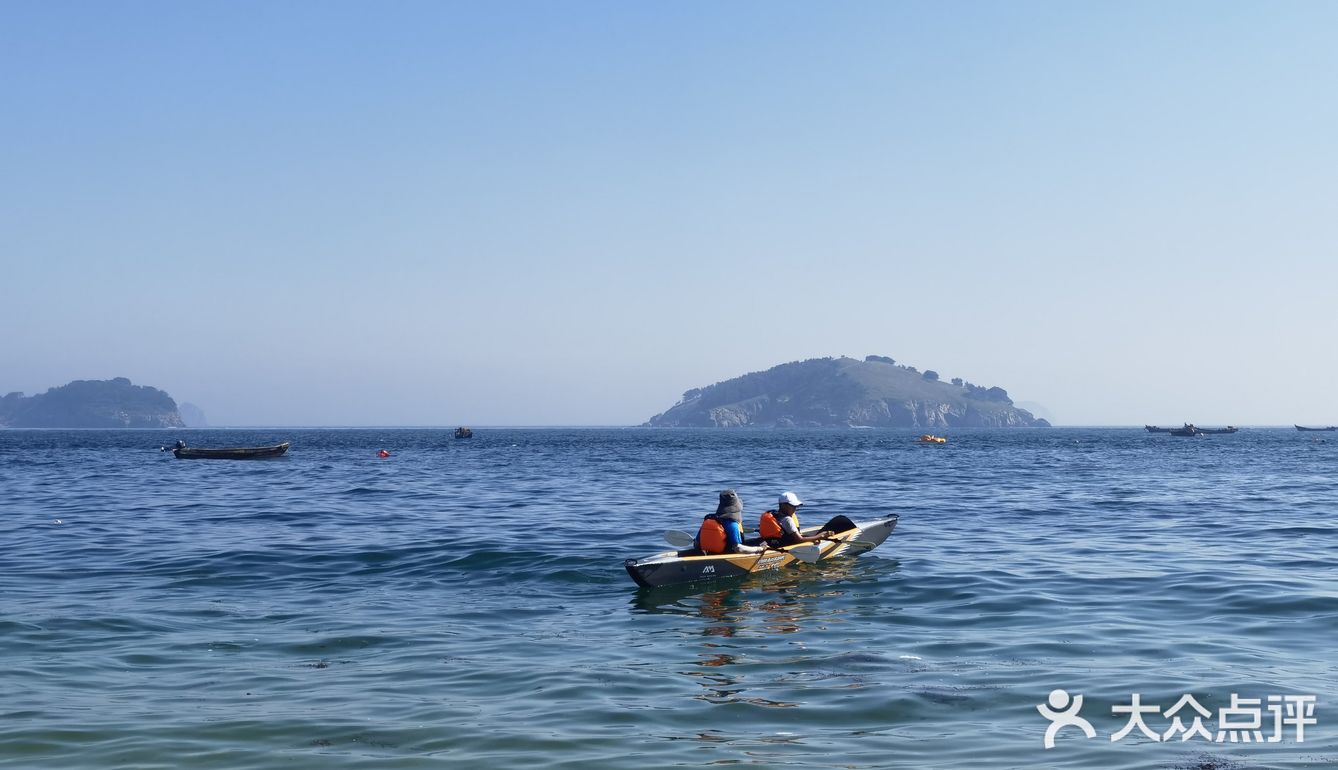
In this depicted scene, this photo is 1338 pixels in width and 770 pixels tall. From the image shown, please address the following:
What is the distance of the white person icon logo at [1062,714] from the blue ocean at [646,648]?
0.18ft

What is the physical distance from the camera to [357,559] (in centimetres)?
2497

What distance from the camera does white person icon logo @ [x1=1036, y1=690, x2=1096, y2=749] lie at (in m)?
11.2

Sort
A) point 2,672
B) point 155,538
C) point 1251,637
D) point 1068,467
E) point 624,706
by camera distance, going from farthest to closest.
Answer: point 1068,467 → point 155,538 → point 1251,637 → point 2,672 → point 624,706

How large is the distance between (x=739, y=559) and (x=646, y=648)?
661 centimetres

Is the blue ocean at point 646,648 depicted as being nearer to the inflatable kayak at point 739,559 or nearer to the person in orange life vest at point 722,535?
the inflatable kayak at point 739,559

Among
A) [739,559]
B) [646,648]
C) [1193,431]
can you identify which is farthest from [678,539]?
[1193,431]

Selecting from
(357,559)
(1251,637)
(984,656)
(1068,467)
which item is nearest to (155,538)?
(357,559)

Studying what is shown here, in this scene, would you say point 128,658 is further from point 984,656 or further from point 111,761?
point 984,656

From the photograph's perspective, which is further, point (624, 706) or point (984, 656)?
point (984, 656)

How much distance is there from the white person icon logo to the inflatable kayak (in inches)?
368

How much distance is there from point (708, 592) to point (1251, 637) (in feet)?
31.1

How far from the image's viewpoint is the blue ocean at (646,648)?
Answer: 35.4 feet

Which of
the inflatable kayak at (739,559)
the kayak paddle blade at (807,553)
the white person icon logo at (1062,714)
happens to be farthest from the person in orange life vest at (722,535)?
the white person icon logo at (1062,714)

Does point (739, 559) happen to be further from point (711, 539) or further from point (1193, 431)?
point (1193, 431)
